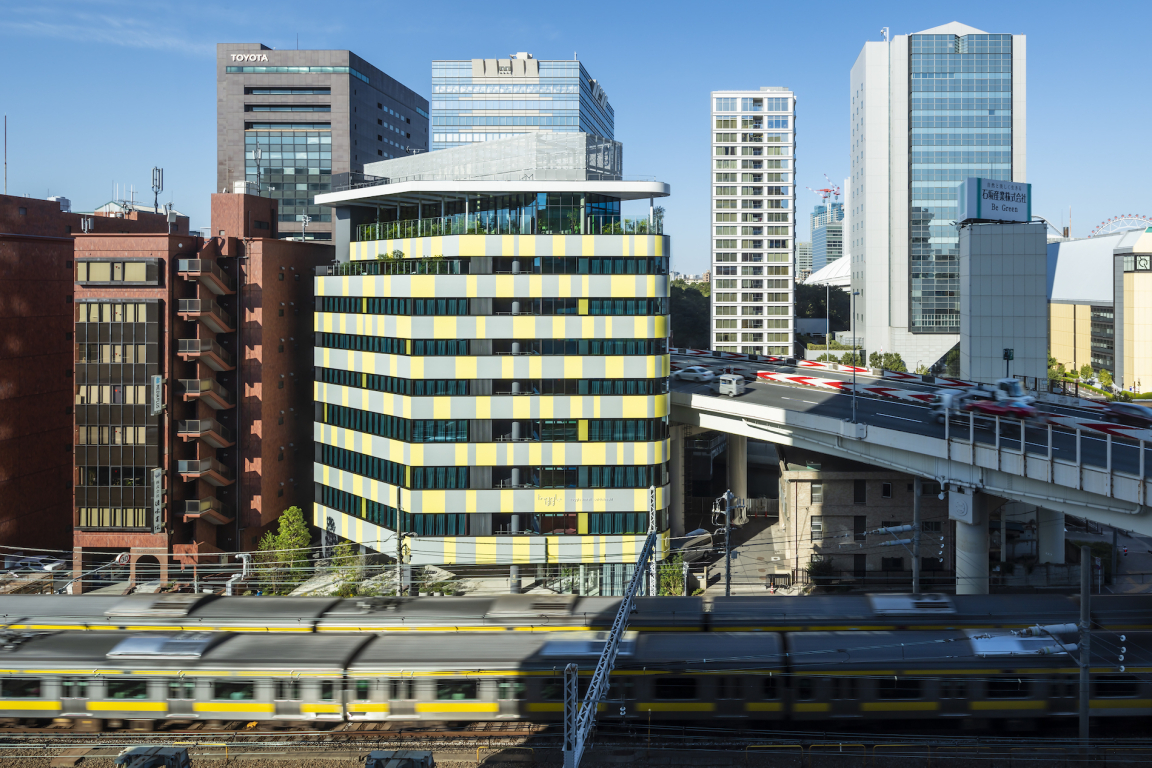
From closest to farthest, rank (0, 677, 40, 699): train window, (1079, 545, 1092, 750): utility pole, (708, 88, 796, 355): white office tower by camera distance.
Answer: (1079, 545, 1092, 750): utility pole, (0, 677, 40, 699): train window, (708, 88, 796, 355): white office tower

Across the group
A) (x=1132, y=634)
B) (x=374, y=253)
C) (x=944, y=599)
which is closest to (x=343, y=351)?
(x=374, y=253)

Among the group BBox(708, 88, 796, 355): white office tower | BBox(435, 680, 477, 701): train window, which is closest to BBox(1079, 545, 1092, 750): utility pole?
BBox(435, 680, 477, 701): train window

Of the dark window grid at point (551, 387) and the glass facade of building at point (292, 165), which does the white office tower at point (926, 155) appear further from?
the dark window grid at point (551, 387)

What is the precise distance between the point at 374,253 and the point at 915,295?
98.3 metres

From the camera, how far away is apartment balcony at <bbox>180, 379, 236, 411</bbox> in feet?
214

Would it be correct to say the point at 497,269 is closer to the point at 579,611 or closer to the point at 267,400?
the point at 267,400

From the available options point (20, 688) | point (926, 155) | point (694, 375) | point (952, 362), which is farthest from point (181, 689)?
point (926, 155)

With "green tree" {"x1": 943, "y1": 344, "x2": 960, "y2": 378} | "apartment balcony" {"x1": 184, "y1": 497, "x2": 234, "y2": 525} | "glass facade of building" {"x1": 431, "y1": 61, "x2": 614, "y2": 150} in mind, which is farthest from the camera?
"green tree" {"x1": 943, "y1": 344, "x2": 960, "y2": 378}

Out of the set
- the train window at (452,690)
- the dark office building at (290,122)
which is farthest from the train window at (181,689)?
the dark office building at (290,122)

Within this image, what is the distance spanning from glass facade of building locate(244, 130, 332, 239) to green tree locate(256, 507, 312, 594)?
221 feet

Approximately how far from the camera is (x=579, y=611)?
37656 millimetres

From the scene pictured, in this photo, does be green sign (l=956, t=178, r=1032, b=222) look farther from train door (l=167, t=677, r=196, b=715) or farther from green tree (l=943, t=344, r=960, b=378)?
train door (l=167, t=677, r=196, b=715)

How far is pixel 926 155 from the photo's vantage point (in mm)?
133750

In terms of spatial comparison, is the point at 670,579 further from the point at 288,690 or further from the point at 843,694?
the point at 288,690
